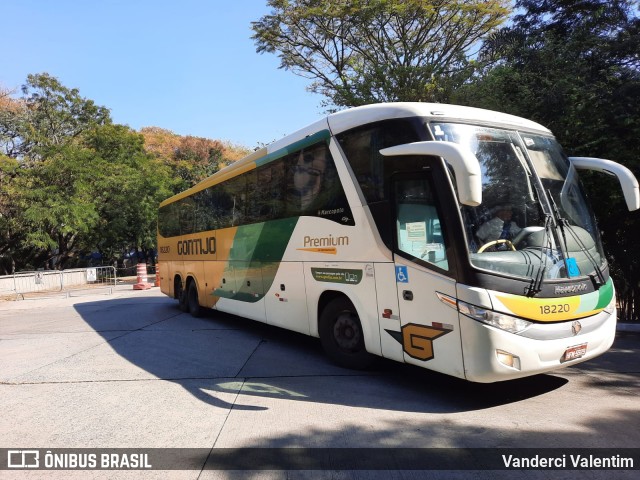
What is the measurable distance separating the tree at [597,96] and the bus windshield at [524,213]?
393 cm

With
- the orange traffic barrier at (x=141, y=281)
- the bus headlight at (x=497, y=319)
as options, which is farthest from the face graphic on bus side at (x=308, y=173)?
the orange traffic barrier at (x=141, y=281)

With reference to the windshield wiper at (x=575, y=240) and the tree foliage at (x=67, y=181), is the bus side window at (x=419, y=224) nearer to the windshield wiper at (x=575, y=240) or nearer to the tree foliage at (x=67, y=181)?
the windshield wiper at (x=575, y=240)

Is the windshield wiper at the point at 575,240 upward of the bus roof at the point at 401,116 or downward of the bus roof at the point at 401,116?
downward

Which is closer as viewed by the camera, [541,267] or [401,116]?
[541,267]

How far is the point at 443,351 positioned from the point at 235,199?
5826mm

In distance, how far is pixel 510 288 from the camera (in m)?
4.33

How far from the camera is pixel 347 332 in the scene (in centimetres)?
611

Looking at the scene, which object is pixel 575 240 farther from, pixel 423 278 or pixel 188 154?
pixel 188 154

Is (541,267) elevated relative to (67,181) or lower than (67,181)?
lower

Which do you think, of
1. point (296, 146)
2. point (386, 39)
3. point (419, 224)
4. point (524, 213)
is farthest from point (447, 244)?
point (386, 39)

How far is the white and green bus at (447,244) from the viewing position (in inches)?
170

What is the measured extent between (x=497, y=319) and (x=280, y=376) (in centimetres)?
309

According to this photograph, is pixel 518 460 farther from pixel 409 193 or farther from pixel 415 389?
pixel 409 193

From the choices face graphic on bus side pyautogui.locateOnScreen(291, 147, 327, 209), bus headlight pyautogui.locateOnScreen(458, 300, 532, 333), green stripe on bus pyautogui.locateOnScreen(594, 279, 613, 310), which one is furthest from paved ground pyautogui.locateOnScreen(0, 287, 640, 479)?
face graphic on bus side pyautogui.locateOnScreen(291, 147, 327, 209)
